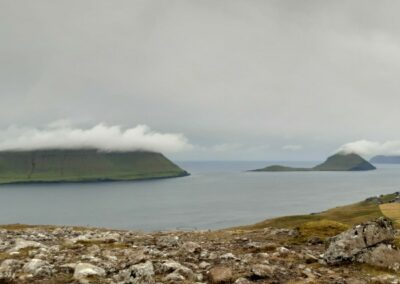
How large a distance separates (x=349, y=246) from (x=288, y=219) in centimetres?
13017

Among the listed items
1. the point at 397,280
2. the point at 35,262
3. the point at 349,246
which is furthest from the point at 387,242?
the point at 35,262

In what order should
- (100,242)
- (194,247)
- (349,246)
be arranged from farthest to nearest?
1. (100,242)
2. (194,247)
3. (349,246)

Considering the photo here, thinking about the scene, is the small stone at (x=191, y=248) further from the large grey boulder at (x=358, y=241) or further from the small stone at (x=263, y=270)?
the large grey boulder at (x=358, y=241)

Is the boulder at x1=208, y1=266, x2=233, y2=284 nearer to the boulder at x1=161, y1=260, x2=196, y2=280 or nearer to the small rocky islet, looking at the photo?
the small rocky islet

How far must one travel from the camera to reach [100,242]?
91.6 feet

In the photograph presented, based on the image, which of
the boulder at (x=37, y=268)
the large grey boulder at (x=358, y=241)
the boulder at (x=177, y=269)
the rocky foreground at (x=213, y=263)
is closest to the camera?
the rocky foreground at (x=213, y=263)

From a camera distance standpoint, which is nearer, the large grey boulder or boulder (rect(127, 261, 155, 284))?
boulder (rect(127, 261, 155, 284))

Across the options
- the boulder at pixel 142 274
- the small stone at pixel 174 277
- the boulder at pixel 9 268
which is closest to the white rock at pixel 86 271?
the boulder at pixel 142 274

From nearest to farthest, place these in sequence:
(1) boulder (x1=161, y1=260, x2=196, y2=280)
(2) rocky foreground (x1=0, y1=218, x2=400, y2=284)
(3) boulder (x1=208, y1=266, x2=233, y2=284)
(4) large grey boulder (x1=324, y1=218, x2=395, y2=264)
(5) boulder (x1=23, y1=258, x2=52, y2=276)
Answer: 1. (3) boulder (x1=208, y1=266, x2=233, y2=284)
2. (2) rocky foreground (x1=0, y1=218, x2=400, y2=284)
3. (1) boulder (x1=161, y1=260, x2=196, y2=280)
4. (5) boulder (x1=23, y1=258, x2=52, y2=276)
5. (4) large grey boulder (x1=324, y1=218, x2=395, y2=264)

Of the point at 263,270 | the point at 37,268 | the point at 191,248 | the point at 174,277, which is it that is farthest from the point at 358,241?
the point at 37,268

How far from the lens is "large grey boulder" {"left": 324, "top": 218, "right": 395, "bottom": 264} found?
65.3 ft

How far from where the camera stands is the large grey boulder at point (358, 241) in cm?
1989

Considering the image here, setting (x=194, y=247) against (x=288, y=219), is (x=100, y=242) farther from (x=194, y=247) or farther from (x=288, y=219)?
(x=288, y=219)

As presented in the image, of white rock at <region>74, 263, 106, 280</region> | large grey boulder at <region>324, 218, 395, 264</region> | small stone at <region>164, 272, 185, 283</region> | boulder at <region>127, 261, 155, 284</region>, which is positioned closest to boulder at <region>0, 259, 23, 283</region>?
white rock at <region>74, 263, 106, 280</region>
